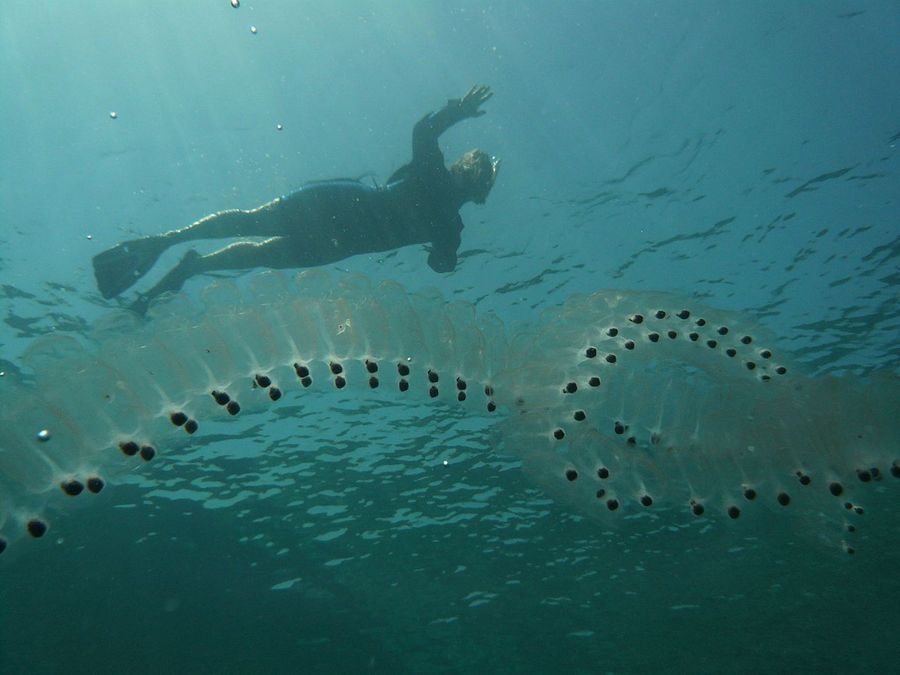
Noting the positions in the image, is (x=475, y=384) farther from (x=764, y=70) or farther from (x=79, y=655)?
(x=79, y=655)

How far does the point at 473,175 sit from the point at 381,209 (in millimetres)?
1632

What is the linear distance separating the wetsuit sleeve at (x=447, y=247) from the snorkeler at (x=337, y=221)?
4cm

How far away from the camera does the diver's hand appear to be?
8492mm

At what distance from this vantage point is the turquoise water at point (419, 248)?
10664 mm

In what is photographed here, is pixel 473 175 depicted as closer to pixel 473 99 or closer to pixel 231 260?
pixel 473 99

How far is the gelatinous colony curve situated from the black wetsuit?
10.2 ft

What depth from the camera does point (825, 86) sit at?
12.4m

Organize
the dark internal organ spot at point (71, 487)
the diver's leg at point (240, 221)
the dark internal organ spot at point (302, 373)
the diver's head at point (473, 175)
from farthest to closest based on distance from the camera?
the diver's head at point (473, 175)
the diver's leg at point (240, 221)
the dark internal organ spot at point (302, 373)
the dark internal organ spot at point (71, 487)

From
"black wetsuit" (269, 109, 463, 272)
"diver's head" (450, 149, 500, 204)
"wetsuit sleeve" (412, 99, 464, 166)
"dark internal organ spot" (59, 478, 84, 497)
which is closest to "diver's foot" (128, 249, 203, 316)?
"black wetsuit" (269, 109, 463, 272)

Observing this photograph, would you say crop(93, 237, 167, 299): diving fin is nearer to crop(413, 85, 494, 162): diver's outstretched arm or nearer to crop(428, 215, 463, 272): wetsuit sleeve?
crop(413, 85, 494, 162): diver's outstretched arm

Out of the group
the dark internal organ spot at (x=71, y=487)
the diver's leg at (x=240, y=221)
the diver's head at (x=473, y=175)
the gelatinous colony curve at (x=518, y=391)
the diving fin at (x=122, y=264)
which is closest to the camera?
the dark internal organ spot at (x=71, y=487)

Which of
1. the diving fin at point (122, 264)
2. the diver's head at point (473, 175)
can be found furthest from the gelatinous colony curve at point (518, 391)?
the diver's head at point (473, 175)

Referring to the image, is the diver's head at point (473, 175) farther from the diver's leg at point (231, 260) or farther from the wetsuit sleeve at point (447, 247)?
the diver's leg at point (231, 260)

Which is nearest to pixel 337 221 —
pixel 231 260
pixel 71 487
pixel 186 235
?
pixel 231 260
